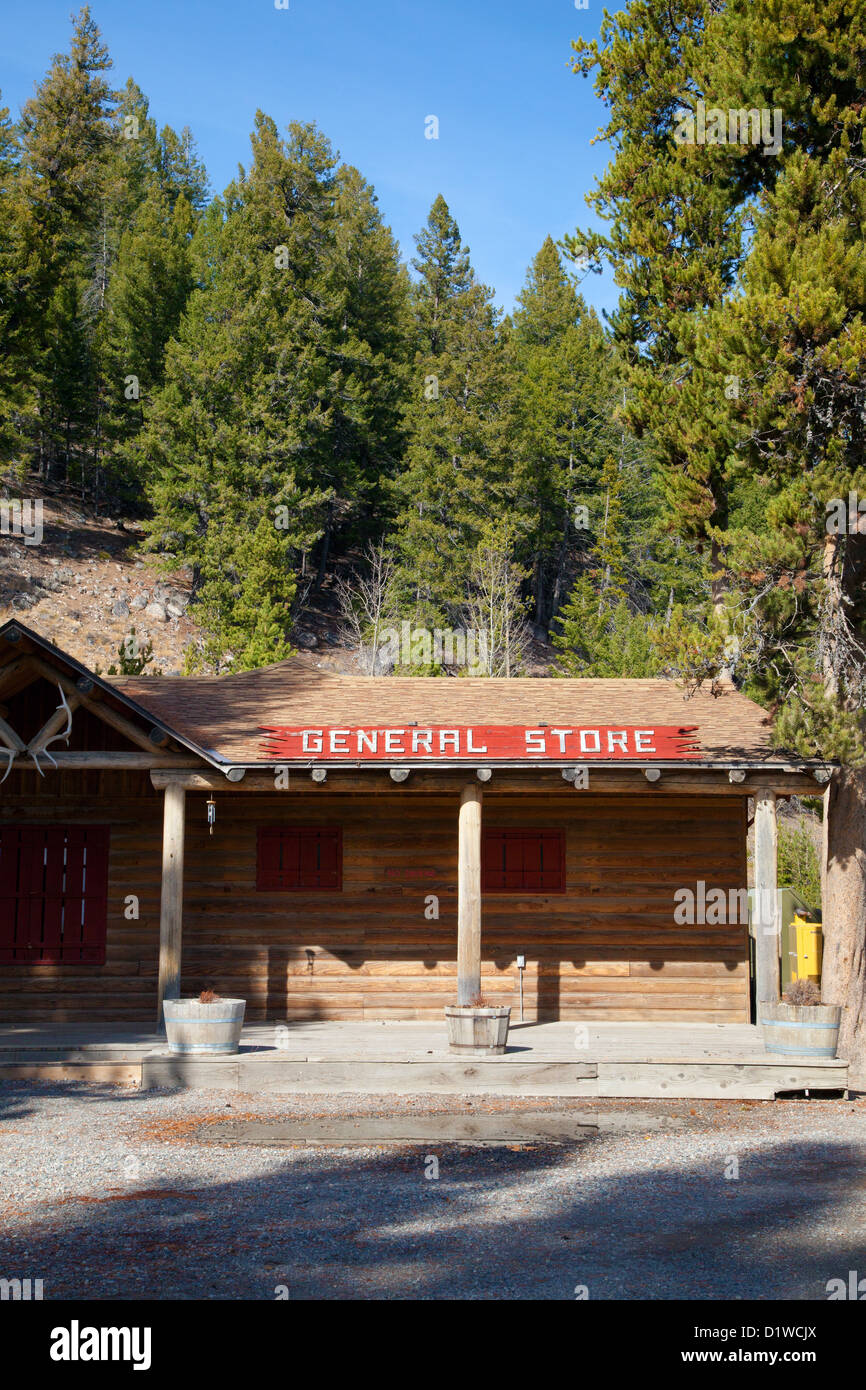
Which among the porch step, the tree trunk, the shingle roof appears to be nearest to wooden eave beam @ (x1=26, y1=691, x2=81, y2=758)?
the shingle roof

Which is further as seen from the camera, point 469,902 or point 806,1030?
point 469,902

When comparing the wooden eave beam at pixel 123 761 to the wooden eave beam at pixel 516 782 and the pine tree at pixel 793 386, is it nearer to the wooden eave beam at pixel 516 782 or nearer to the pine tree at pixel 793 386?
the wooden eave beam at pixel 516 782

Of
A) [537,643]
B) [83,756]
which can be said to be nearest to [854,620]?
[83,756]

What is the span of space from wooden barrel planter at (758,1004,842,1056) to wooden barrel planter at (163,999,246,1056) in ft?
18.2

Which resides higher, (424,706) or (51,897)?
(424,706)

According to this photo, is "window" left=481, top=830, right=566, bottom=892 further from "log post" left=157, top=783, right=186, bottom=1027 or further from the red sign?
"log post" left=157, top=783, right=186, bottom=1027

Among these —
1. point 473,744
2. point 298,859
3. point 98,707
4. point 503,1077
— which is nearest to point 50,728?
point 98,707

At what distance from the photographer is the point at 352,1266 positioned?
260 inches

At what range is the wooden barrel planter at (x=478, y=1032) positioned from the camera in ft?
41.8

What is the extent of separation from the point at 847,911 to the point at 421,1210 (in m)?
7.80

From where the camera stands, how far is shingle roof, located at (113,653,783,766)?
15.2 metres

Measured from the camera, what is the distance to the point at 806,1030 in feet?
40.8

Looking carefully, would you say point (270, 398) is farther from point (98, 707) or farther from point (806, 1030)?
point (806, 1030)

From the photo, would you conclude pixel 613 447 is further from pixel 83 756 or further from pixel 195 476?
pixel 83 756
